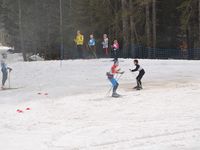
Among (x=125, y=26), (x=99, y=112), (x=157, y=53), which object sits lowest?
(x=99, y=112)

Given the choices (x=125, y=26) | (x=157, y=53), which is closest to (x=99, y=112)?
(x=157, y=53)

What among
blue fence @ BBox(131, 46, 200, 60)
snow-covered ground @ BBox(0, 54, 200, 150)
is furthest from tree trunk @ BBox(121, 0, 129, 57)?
snow-covered ground @ BBox(0, 54, 200, 150)

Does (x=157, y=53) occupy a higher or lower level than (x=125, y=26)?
lower

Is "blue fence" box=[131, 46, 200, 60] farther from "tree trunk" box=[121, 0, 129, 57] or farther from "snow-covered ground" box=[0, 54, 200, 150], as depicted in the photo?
"snow-covered ground" box=[0, 54, 200, 150]

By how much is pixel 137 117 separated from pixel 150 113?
742mm

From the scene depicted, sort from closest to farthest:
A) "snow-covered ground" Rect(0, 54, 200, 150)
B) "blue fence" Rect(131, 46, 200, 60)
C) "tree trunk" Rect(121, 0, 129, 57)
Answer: "snow-covered ground" Rect(0, 54, 200, 150), "blue fence" Rect(131, 46, 200, 60), "tree trunk" Rect(121, 0, 129, 57)

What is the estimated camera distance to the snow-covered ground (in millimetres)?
12102

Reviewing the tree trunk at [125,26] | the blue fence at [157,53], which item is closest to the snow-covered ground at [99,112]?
the blue fence at [157,53]

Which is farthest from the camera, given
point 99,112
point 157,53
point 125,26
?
point 125,26

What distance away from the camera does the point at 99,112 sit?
54.5ft

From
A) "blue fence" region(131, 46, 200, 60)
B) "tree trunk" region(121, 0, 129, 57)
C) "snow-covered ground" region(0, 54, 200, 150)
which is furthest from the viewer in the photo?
"tree trunk" region(121, 0, 129, 57)

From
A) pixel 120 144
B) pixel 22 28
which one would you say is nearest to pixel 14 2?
pixel 22 28

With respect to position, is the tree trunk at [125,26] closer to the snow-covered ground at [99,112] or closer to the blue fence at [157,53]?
the blue fence at [157,53]

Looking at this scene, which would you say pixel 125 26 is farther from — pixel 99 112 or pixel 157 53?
pixel 99 112
